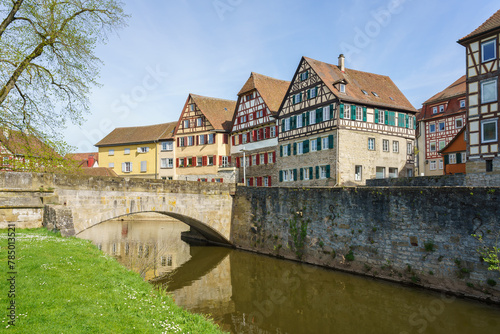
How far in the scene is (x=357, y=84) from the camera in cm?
3031

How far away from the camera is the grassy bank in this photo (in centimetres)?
531

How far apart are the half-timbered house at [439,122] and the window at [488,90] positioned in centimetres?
2004

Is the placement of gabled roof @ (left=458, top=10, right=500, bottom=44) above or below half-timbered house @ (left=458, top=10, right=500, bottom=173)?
above

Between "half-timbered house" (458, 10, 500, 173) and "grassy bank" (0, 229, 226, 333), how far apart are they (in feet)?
64.6

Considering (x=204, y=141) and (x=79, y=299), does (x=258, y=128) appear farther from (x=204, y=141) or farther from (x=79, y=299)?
(x=79, y=299)

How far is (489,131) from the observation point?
2075 cm

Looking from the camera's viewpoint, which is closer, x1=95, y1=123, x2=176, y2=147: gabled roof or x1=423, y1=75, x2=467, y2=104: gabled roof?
x1=423, y1=75, x2=467, y2=104: gabled roof

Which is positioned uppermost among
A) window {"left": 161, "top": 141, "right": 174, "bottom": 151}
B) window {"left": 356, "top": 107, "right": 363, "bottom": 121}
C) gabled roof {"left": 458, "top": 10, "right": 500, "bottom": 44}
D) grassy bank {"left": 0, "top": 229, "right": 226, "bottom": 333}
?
gabled roof {"left": 458, "top": 10, "right": 500, "bottom": 44}

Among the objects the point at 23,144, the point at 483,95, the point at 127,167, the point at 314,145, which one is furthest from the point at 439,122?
the point at 23,144

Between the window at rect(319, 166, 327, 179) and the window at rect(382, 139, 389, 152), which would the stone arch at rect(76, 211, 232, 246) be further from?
the window at rect(382, 139, 389, 152)

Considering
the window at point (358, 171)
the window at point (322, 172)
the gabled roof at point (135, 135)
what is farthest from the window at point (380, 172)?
the gabled roof at point (135, 135)

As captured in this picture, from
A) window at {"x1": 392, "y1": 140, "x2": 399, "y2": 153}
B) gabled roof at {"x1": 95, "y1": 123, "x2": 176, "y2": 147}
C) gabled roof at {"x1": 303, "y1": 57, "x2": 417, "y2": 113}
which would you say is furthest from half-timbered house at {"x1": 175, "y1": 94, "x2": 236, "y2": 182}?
window at {"x1": 392, "y1": 140, "x2": 399, "y2": 153}

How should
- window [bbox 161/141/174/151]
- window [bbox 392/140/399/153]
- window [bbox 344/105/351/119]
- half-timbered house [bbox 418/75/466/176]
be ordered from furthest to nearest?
window [bbox 161/141/174/151], half-timbered house [bbox 418/75/466/176], window [bbox 392/140/399/153], window [bbox 344/105/351/119]

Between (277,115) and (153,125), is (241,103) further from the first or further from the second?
(153,125)
